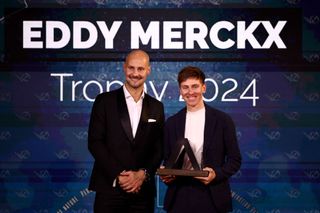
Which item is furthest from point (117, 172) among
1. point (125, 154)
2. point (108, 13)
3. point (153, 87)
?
point (108, 13)

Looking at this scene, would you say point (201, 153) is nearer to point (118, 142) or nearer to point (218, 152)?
point (218, 152)

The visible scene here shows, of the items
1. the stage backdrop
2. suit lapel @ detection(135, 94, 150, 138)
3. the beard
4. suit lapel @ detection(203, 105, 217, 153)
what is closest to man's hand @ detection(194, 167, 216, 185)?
suit lapel @ detection(203, 105, 217, 153)

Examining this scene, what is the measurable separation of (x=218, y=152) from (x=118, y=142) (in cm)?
66

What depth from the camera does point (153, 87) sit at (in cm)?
494

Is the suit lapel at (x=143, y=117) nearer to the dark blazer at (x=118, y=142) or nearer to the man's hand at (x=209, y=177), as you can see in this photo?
the dark blazer at (x=118, y=142)

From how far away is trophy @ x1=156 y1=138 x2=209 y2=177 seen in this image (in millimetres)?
3178

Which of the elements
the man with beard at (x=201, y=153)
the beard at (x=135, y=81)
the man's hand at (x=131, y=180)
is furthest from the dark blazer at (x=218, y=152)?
the beard at (x=135, y=81)

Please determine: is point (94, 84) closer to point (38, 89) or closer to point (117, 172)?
point (38, 89)

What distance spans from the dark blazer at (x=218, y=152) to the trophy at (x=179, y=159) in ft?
0.24

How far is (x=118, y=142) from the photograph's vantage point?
3613mm

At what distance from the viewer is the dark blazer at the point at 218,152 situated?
10.7 feet

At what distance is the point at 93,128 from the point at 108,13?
160cm

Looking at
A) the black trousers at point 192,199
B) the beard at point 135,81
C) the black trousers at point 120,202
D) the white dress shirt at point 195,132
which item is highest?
the beard at point 135,81

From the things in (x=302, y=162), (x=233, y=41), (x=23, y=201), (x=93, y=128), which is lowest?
(x=23, y=201)
